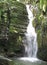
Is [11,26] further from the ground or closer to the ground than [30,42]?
further from the ground

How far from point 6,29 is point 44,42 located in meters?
4.31

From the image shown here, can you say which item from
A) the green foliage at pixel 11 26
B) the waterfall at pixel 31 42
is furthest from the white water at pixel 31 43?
the green foliage at pixel 11 26

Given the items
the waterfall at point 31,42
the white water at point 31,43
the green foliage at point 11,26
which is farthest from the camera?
the green foliage at point 11,26

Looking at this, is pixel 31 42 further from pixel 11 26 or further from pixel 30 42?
pixel 11 26

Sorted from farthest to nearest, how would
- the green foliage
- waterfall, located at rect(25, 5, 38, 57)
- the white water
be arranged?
the green foliage
waterfall, located at rect(25, 5, 38, 57)
the white water

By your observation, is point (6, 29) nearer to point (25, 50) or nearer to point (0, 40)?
point (0, 40)

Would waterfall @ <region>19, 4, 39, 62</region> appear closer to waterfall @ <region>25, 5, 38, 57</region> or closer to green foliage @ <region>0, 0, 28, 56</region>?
waterfall @ <region>25, 5, 38, 57</region>

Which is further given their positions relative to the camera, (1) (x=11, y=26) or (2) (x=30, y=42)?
(1) (x=11, y=26)

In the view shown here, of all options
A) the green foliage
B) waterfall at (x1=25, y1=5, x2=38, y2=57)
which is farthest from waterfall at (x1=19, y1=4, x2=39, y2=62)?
the green foliage

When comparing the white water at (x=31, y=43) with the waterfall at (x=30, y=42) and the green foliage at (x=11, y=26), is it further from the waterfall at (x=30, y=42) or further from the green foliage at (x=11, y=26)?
the green foliage at (x=11, y=26)

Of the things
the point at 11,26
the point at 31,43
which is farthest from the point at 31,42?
the point at 11,26

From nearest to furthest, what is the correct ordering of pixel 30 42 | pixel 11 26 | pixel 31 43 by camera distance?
pixel 31 43 → pixel 30 42 → pixel 11 26

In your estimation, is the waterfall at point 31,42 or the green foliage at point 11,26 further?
the green foliage at point 11,26

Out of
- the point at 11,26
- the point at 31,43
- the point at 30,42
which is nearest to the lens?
the point at 31,43
